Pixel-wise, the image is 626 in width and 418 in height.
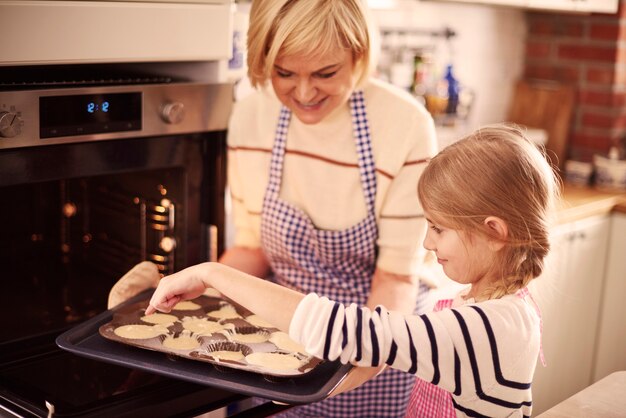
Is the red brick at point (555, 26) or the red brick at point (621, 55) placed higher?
the red brick at point (555, 26)

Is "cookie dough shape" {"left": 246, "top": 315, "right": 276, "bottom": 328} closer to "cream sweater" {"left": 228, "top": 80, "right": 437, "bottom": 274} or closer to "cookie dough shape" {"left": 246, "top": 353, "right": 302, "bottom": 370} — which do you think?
"cookie dough shape" {"left": 246, "top": 353, "right": 302, "bottom": 370}

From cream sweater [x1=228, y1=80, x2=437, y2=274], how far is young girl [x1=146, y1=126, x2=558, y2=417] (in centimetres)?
28

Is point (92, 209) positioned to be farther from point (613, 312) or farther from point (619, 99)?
point (619, 99)

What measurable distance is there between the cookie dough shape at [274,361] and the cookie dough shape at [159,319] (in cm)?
17

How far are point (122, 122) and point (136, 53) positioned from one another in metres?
0.11

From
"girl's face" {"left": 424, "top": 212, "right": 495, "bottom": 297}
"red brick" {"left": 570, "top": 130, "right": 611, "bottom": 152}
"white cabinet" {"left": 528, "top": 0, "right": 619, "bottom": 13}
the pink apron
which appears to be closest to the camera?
"girl's face" {"left": 424, "top": 212, "right": 495, "bottom": 297}

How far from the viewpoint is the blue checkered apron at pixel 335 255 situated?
1460 mm

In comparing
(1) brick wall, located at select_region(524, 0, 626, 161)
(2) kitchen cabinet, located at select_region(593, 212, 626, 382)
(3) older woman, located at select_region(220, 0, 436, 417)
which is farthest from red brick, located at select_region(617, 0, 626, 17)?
(3) older woman, located at select_region(220, 0, 436, 417)

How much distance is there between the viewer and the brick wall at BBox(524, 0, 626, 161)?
290cm

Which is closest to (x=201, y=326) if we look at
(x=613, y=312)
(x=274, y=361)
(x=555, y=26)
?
(x=274, y=361)

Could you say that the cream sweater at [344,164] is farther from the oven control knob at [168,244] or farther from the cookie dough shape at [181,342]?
the cookie dough shape at [181,342]

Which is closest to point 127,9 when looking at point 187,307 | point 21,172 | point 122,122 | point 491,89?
point 122,122

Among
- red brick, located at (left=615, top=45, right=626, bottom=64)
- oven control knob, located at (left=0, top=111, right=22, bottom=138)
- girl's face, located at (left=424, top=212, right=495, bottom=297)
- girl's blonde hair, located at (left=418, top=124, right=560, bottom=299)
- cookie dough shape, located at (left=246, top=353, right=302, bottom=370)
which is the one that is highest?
red brick, located at (left=615, top=45, right=626, bottom=64)

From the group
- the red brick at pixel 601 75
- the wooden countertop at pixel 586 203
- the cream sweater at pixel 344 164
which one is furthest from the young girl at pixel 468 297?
the red brick at pixel 601 75
